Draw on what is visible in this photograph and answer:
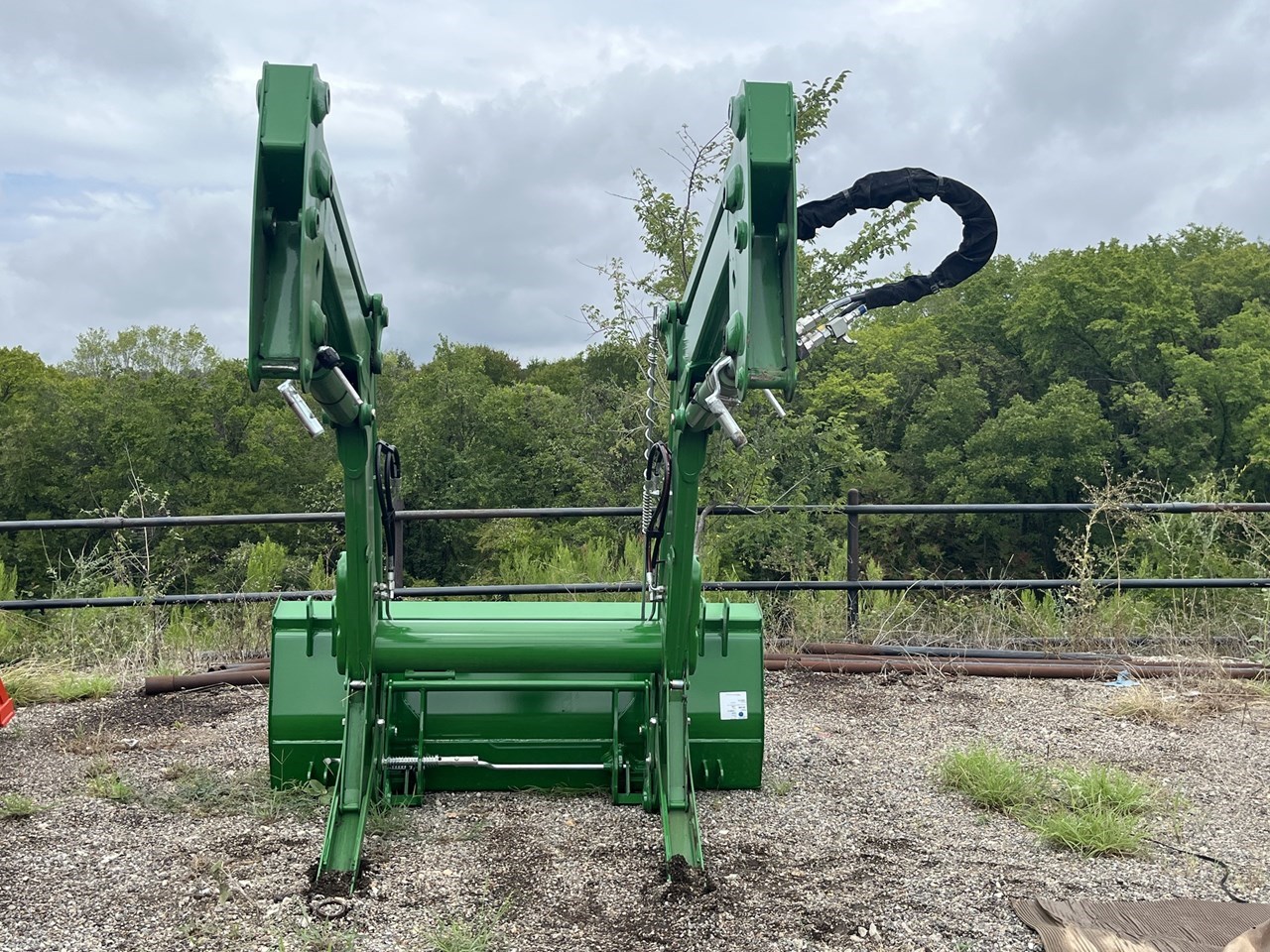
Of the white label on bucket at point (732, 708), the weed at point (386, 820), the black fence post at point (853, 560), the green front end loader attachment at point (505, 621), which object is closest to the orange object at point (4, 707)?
the green front end loader attachment at point (505, 621)

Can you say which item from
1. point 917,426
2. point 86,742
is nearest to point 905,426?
point 917,426

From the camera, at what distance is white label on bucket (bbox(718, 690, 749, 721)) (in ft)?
13.4

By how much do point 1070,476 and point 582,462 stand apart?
831 inches

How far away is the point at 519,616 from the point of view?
4.27 m

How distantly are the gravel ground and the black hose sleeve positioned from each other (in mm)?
1686

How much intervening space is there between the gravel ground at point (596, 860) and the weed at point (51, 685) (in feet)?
2.11

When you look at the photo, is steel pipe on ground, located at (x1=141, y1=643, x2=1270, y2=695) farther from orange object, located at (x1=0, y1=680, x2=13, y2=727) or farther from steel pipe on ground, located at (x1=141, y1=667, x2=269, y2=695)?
orange object, located at (x1=0, y1=680, x2=13, y2=727)

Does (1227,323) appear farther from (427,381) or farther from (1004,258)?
(427,381)

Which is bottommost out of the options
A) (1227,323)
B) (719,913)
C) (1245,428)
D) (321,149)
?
(719,913)

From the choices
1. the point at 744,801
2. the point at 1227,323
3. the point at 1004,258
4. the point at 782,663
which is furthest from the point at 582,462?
the point at 1004,258

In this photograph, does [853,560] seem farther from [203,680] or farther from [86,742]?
[86,742]

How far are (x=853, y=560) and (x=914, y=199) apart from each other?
12.4 ft

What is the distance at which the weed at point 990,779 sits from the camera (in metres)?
4.02

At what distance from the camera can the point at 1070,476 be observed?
28906 mm
